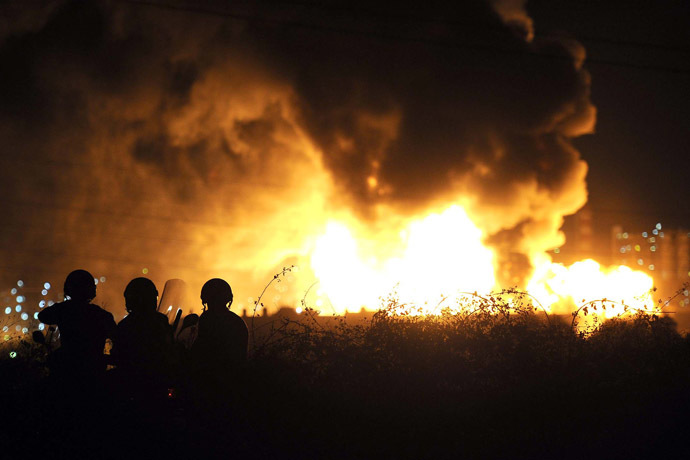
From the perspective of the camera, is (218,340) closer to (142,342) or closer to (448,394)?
(142,342)

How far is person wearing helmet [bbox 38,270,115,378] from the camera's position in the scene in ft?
17.0

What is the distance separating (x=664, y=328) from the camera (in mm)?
9164

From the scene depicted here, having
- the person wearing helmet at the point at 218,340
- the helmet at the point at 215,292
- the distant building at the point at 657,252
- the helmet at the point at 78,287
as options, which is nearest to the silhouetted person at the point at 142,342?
the helmet at the point at 78,287

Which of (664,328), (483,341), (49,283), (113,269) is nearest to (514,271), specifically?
(664,328)

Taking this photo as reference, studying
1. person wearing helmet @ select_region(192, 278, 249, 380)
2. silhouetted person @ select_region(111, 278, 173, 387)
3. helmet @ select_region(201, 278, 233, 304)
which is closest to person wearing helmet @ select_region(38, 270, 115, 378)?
silhouetted person @ select_region(111, 278, 173, 387)

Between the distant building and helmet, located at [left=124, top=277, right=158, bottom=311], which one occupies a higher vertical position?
the distant building

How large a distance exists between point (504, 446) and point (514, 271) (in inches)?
854

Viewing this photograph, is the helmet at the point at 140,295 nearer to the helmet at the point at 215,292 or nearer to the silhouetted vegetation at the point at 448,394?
the helmet at the point at 215,292

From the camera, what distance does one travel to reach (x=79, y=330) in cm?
529

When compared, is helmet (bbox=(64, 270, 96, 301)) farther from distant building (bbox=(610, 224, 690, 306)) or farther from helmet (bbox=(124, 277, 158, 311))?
distant building (bbox=(610, 224, 690, 306))

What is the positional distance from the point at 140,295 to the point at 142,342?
56 cm

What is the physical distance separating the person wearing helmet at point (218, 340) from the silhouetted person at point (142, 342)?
69 centimetres

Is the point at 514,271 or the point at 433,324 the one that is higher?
the point at 514,271

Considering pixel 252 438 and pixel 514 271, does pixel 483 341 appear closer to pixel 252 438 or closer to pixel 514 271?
pixel 252 438
